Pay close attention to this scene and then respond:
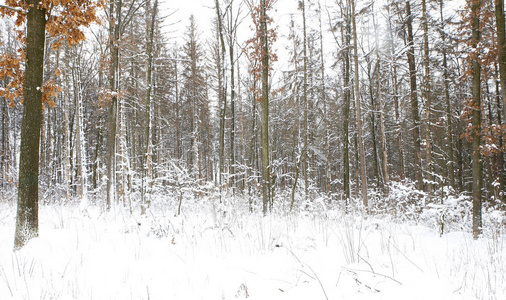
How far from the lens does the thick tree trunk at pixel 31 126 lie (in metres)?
4.12

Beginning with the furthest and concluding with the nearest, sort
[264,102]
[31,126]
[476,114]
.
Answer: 1. [264,102]
2. [476,114]
3. [31,126]

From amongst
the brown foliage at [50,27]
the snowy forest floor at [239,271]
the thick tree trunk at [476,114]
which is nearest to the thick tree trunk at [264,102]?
the snowy forest floor at [239,271]

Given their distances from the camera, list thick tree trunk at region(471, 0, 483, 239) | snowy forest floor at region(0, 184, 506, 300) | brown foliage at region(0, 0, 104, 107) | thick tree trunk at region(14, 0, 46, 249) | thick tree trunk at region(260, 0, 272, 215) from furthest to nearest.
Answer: thick tree trunk at region(260, 0, 272, 215), thick tree trunk at region(471, 0, 483, 239), brown foliage at region(0, 0, 104, 107), thick tree trunk at region(14, 0, 46, 249), snowy forest floor at region(0, 184, 506, 300)

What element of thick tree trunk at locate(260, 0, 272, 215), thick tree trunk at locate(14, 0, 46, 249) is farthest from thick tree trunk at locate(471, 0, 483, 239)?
thick tree trunk at locate(14, 0, 46, 249)

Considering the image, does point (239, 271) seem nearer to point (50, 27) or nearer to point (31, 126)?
point (31, 126)

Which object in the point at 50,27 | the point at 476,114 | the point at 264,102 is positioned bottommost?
the point at 476,114

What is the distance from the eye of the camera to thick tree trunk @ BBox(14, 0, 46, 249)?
4117 mm

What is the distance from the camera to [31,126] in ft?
13.8

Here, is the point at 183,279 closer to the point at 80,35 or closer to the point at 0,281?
the point at 0,281

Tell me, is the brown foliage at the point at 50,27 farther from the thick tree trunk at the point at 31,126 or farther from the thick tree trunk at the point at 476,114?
the thick tree trunk at the point at 476,114

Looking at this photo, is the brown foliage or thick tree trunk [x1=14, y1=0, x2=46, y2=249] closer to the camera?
thick tree trunk [x1=14, y1=0, x2=46, y2=249]

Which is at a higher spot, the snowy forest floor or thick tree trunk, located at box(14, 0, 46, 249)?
thick tree trunk, located at box(14, 0, 46, 249)

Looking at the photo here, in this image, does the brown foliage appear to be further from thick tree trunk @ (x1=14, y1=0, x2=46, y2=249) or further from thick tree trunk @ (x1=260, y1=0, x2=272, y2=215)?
thick tree trunk @ (x1=260, y1=0, x2=272, y2=215)

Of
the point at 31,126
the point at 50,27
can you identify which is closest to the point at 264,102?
the point at 50,27
